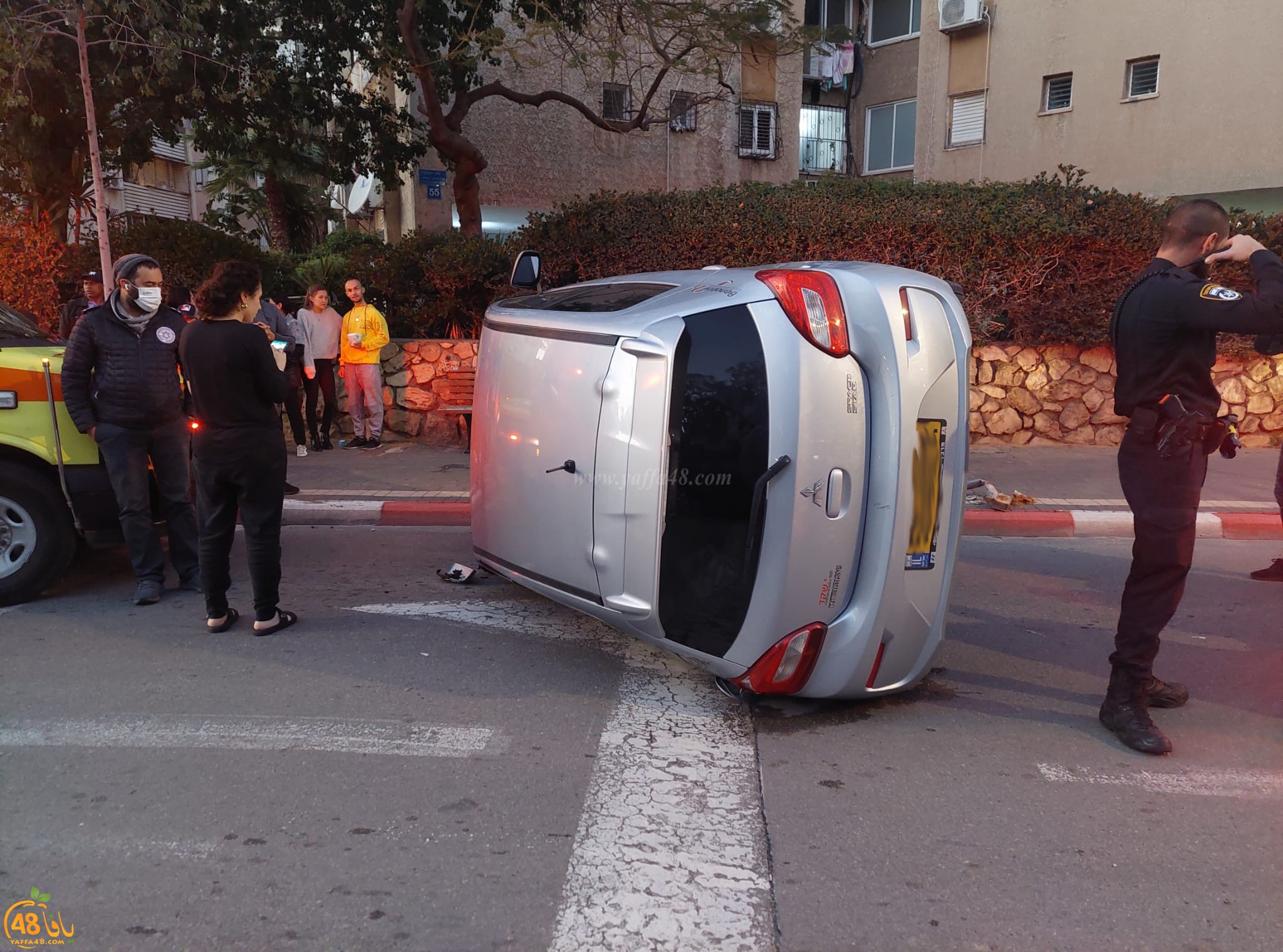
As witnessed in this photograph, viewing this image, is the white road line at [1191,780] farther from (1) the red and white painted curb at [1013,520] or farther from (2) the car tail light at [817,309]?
(1) the red and white painted curb at [1013,520]

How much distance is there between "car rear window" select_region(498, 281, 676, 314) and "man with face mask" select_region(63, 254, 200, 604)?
1.93 m

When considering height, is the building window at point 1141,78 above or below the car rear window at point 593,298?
above

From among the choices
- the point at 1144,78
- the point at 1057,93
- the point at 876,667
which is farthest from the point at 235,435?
the point at 1057,93

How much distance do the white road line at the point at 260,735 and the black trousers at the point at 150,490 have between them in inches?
68.0

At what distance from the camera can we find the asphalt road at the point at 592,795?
273 centimetres

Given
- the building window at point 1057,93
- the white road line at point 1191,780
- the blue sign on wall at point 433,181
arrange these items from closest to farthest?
the white road line at point 1191,780, the blue sign on wall at point 433,181, the building window at point 1057,93

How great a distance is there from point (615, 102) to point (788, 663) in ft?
65.1

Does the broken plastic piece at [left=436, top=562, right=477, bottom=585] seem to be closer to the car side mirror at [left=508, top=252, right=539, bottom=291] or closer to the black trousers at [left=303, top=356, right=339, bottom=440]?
the car side mirror at [left=508, top=252, right=539, bottom=291]

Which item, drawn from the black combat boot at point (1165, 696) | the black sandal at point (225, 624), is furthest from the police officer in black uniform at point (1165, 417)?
the black sandal at point (225, 624)

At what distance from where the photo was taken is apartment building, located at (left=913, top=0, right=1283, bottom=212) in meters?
19.5

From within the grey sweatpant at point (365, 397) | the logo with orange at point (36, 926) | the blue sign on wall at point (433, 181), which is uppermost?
the blue sign on wall at point (433, 181)

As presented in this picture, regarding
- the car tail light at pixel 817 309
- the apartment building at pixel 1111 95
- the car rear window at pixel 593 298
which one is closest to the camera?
the car tail light at pixel 817 309

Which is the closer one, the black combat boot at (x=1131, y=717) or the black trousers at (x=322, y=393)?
the black combat boot at (x=1131, y=717)

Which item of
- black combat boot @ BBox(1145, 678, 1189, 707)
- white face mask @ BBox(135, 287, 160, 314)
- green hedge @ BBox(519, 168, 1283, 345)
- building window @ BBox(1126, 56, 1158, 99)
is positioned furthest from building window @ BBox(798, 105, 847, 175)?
black combat boot @ BBox(1145, 678, 1189, 707)
